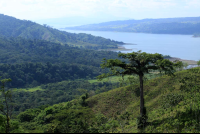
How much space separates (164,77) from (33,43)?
171588 millimetres

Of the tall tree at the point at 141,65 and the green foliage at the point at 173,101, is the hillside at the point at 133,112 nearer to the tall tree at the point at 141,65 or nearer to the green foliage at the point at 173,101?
the green foliage at the point at 173,101

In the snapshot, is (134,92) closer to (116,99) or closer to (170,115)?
(116,99)

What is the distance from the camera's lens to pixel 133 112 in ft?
82.6

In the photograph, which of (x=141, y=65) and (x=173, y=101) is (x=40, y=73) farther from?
(x=141, y=65)

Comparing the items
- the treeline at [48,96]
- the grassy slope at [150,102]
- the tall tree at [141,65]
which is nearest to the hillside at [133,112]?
the grassy slope at [150,102]

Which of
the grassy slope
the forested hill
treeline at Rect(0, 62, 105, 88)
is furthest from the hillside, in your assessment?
the forested hill

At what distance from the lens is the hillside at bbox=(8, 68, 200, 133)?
17.0 metres

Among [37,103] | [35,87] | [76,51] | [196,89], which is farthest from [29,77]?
[196,89]

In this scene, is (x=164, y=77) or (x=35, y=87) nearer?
(x=164, y=77)

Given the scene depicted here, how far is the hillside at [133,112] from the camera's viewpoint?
17.0m

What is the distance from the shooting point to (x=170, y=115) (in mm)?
18516

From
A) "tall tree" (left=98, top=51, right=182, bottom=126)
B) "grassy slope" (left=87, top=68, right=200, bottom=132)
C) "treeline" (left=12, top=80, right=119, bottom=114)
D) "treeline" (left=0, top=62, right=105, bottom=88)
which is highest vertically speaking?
"tall tree" (left=98, top=51, right=182, bottom=126)

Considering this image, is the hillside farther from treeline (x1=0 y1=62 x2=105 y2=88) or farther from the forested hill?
the forested hill

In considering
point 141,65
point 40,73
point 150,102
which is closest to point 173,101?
point 150,102
